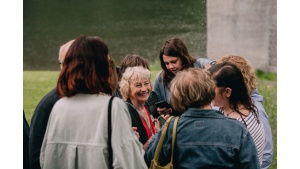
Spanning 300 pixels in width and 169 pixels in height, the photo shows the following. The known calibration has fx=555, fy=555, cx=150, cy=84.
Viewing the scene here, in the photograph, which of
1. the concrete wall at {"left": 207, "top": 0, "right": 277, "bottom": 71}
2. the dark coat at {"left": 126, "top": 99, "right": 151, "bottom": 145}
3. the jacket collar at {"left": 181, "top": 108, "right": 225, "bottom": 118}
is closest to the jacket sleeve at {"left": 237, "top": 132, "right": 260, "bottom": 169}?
the jacket collar at {"left": 181, "top": 108, "right": 225, "bottom": 118}

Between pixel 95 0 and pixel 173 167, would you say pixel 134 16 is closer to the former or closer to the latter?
→ pixel 95 0

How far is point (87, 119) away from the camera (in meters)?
2.43

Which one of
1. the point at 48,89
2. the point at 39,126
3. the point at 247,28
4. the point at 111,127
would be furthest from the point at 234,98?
the point at 48,89

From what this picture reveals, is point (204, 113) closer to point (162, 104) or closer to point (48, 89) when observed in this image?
point (162, 104)

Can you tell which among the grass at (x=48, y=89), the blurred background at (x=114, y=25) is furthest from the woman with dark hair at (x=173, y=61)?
the blurred background at (x=114, y=25)

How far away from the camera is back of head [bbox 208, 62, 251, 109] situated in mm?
2943

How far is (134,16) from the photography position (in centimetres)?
1706

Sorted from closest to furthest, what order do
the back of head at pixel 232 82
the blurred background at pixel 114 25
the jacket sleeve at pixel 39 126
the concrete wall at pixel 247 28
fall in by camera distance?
1. the jacket sleeve at pixel 39 126
2. the back of head at pixel 232 82
3. the concrete wall at pixel 247 28
4. the blurred background at pixel 114 25

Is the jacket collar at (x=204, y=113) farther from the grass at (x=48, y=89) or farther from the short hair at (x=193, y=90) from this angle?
the grass at (x=48, y=89)

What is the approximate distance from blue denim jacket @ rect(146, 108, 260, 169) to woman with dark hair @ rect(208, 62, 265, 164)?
1.44 ft

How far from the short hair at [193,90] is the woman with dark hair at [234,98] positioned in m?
0.40

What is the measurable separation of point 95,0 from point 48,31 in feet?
14.0

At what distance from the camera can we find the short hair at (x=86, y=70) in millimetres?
2461

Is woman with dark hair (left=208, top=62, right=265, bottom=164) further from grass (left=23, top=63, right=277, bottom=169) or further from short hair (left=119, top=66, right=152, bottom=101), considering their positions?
grass (left=23, top=63, right=277, bottom=169)
